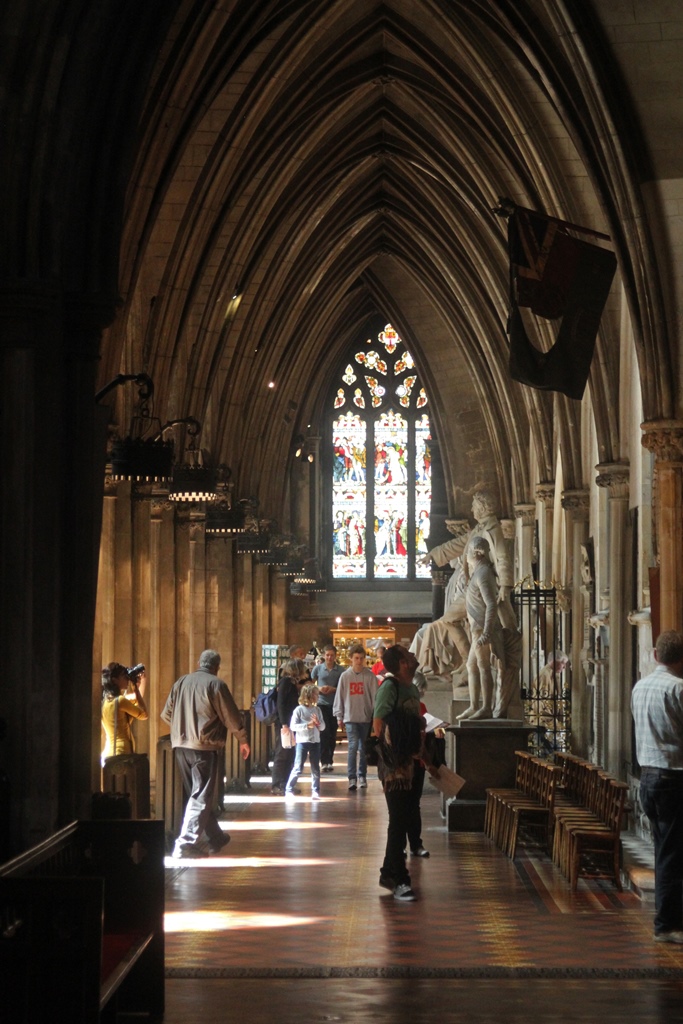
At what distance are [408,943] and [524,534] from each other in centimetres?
2011

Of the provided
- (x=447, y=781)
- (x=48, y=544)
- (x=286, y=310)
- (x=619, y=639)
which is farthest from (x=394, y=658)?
(x=286, y=310)

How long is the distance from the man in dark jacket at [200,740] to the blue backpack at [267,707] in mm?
7101

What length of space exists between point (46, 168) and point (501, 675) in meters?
8.85

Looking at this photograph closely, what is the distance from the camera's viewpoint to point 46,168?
8336 mm

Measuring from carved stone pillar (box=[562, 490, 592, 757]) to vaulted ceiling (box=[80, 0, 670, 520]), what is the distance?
88cm

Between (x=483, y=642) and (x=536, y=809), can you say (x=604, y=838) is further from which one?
(x=483, y=642)

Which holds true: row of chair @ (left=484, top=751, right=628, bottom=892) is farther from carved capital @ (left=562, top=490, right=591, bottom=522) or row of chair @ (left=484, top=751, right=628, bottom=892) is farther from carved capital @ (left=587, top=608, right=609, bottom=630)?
carved capital @ (left=562, top=490, right=591, bottom=522)

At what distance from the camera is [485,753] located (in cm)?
1534

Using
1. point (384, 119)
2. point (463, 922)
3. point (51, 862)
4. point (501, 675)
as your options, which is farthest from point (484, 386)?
point (51, 862)

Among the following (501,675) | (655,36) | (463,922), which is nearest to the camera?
(463,922)

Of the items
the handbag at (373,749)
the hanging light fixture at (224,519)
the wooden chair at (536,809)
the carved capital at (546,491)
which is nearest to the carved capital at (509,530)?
the carved capital at (546,491)

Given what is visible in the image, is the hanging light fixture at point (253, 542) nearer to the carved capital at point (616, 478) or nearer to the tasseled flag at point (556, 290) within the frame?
the carved capital at point (616, 478)

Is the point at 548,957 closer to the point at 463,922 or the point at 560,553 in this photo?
the point at 463,922

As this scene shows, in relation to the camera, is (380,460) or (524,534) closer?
(524,534)
